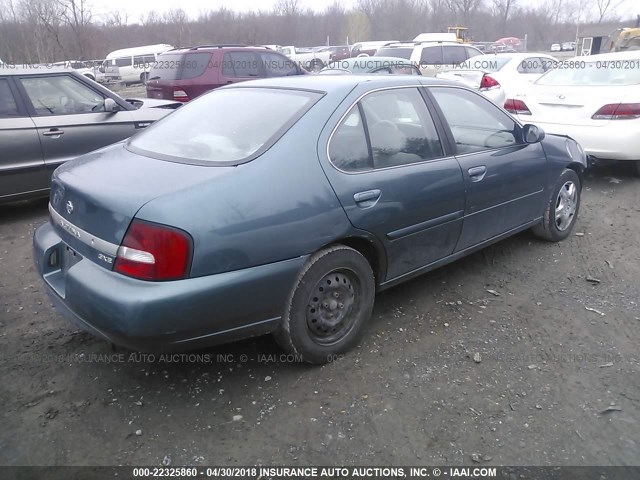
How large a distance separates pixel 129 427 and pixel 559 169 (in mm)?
3893

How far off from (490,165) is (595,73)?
4365mm

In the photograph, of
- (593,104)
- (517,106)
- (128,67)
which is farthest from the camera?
(128,67)

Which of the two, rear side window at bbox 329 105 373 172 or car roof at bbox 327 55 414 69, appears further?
car roof at bbox 327 55 414 69

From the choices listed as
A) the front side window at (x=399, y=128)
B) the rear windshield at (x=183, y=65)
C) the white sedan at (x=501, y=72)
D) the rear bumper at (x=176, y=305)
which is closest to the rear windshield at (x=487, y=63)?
the white sedan at (x=501, y=72)

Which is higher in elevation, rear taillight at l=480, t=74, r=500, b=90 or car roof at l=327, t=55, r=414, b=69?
car roof at l=327, t=55, r=414, b=69

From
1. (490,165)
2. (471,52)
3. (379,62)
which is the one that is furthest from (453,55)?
(490,165)

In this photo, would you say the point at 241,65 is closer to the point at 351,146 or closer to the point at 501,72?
the point at 501,72

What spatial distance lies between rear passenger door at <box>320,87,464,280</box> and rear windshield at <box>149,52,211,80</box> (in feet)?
23.8

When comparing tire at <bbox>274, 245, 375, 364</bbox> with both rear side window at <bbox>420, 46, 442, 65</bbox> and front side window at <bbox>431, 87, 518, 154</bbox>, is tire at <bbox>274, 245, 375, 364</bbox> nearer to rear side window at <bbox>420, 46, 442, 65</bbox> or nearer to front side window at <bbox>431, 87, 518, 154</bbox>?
front side window at <bbox>431, 87, 518, 154</bbox>

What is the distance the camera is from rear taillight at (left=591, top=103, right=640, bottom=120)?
6090 millimetres

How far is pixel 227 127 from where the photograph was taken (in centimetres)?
313

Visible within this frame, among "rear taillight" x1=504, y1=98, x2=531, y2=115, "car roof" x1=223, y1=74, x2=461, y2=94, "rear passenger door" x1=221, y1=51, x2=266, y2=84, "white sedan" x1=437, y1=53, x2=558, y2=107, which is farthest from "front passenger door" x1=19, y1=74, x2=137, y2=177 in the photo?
"white sedan" x1=437, y1=53, x2=558, y2=107

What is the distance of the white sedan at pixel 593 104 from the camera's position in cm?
612

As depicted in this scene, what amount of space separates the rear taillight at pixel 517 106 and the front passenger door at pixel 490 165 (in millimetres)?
3005
